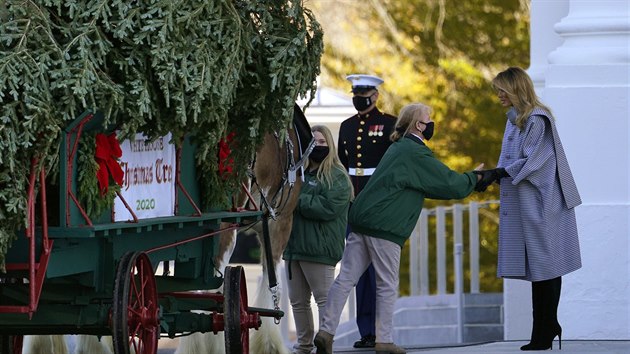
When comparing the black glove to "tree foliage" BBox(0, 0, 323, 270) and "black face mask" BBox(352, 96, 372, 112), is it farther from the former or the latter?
"black face mask" BBox(352, 96, 372, 112)

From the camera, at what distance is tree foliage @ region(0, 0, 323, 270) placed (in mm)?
8367

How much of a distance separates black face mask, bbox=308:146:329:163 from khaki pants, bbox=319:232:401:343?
2.93 feet

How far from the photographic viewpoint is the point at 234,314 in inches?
384

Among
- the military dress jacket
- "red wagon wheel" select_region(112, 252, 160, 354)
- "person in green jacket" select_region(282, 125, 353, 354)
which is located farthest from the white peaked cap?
"red wagon wheel" select_region(112, 252, 160, 354)

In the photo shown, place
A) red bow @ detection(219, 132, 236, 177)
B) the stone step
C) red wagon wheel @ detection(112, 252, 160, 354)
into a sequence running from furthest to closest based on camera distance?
1. the stone step
2. red bow @ detection(219, 132, 236, 177)
3. red wagon wheel @ detection(112, 252, 160, 354)

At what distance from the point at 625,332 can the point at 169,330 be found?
3858mm

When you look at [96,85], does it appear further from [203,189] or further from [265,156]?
[265,156]

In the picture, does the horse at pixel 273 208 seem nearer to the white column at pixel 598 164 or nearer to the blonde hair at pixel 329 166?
the blonde hair at pixel 329 166

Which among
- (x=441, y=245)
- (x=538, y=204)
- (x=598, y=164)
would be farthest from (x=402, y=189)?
(x=441, y=245)

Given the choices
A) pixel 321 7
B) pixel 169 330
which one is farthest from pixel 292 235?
pixel 321 7

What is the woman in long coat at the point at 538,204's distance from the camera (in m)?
11.1

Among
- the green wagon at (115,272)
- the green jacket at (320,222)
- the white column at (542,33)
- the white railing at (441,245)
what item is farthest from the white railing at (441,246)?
the green wagon at (115,272)

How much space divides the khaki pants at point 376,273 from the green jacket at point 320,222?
50 centimetres

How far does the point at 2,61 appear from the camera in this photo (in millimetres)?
8281
